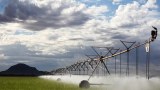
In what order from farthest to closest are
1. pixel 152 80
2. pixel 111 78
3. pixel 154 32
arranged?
pixel 111 78, pixel 152 80, pixel 154 32

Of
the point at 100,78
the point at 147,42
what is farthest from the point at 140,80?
the point at 100,78

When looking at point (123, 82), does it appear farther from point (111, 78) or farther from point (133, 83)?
point (111, 78)

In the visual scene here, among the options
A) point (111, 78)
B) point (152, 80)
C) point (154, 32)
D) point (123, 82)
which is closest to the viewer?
point (154, 32)

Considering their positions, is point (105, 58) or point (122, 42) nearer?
point (122, 42)

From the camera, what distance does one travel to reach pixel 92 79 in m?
60.3

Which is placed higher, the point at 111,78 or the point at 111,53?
the point at 111,53

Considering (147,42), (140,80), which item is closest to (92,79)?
(140,80)

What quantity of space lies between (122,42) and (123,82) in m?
4.69

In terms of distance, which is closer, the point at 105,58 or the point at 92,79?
the point at 105,58

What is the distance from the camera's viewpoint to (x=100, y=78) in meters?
60.0

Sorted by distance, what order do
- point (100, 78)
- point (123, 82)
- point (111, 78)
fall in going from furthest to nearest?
point (100, 78) < point (111, 78) < point (123, 82)

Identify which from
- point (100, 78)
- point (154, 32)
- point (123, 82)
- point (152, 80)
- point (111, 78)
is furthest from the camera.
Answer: point (100, 78)

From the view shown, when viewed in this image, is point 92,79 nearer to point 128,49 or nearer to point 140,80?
point 128,49

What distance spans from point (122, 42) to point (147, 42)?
7.07 m
